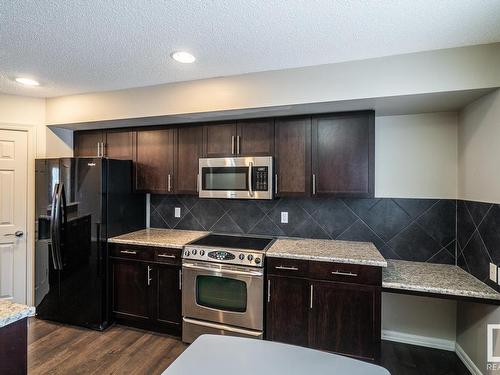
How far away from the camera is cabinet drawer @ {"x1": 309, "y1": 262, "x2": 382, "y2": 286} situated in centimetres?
213

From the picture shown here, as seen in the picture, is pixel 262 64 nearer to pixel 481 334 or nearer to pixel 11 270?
pixel 481 334

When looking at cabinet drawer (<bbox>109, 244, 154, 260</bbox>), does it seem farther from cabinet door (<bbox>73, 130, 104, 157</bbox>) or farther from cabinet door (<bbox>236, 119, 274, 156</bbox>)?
cabinet door (<bbox>236, 119, 274, 156</bbox>)

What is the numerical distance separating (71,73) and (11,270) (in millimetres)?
2315

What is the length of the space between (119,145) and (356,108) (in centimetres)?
262

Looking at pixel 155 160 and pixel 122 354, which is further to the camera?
pixel 155 160

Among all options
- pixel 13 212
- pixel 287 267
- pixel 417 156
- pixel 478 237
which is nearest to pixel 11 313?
pixel 287 267

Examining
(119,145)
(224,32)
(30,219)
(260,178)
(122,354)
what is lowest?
(122,354)

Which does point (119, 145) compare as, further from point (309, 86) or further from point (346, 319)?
point (346, 319)

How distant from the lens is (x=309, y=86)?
224 cm

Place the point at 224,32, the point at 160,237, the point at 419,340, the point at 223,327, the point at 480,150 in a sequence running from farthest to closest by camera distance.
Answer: the point at 160,237, the point at 419,340, the point at 223,327, the point at 480,150, the point at 224,32

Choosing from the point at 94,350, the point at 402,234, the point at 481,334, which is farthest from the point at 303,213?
the point at 94,350

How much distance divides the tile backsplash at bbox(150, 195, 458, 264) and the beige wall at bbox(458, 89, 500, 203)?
0.36m

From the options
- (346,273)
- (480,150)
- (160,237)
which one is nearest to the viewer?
(480,150)

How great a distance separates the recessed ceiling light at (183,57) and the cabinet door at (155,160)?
39.3 inches
